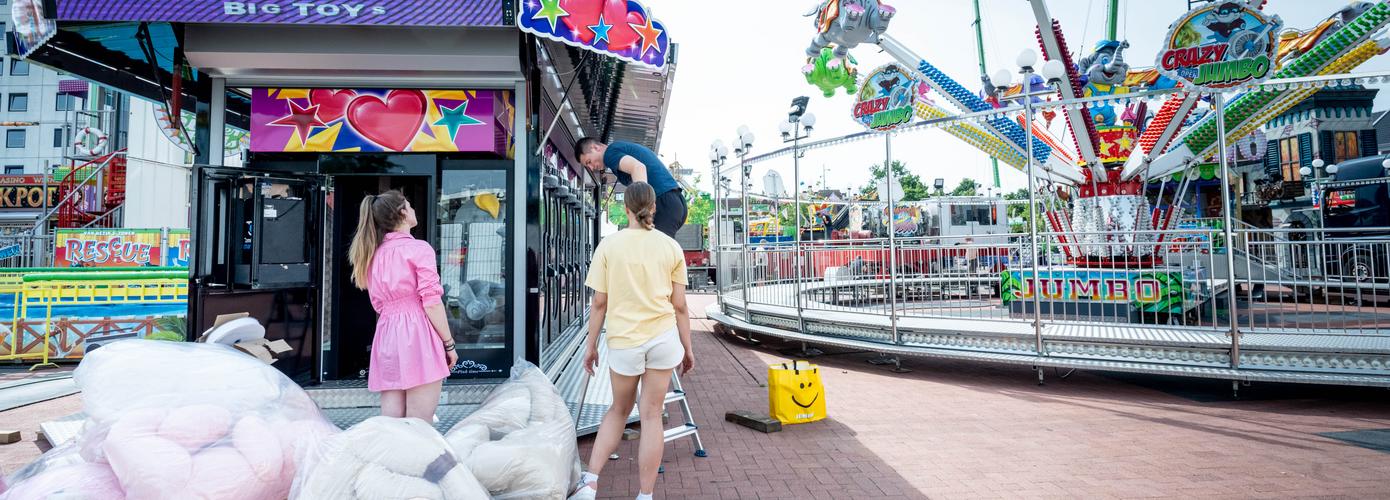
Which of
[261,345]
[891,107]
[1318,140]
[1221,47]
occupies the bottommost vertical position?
[261,345]

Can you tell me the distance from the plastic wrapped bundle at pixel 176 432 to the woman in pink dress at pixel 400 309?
1.22 feet

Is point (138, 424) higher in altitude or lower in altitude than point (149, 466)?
higher

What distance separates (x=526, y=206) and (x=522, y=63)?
111cm

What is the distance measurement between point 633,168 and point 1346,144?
34.7 meters

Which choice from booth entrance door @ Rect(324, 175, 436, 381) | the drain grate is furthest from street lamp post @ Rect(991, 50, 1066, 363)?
booth entrance door @ Rect(324, 175, 436, 381)

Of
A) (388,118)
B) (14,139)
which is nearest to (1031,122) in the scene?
(388,118)

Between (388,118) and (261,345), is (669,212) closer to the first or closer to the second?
(388,118)

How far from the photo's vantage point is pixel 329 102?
16.6 ft

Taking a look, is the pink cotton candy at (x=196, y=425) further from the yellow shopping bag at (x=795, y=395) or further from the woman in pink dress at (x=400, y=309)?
the yellow shopping bag at (x=795, y=395)

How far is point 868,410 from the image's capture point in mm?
5949

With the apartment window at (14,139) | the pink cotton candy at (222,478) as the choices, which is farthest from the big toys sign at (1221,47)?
the apartment window at (14,139)

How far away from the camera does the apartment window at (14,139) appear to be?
35031mm

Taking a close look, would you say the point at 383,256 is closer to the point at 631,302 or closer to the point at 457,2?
the point at 631,302

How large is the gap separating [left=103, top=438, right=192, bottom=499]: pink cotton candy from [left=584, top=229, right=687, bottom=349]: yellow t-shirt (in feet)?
5.63
